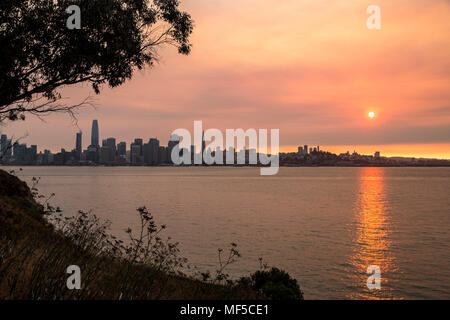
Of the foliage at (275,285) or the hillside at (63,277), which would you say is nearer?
A: the hillside at (63,277)

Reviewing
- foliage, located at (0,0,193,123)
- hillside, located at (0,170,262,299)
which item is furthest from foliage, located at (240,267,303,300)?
foliage, located at (0,0,193,123)

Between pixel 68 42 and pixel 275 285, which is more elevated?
pixel 68 42

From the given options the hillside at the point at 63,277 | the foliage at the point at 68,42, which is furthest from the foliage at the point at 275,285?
the foliage at the point at 68,42

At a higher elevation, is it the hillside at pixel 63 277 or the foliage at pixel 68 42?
the foliage at pixel 68 42

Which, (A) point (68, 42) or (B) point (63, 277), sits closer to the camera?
(B) point (63, 277)

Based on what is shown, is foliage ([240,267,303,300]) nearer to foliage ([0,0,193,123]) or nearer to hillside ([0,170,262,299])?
hillside ([0,170,262,299])

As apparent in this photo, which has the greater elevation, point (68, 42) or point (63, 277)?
point (68, 42)

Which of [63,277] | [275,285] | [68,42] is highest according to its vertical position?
[68,42]

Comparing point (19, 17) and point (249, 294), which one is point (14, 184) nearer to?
point (19, 17)

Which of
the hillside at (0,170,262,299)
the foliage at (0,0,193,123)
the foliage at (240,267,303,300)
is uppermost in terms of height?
the foliage at (0,0,193,123)

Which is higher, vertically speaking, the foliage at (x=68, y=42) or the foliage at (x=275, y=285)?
the foliage at (x=68, y=42)

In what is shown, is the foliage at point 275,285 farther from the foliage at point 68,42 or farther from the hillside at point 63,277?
the foliage at point 68,42

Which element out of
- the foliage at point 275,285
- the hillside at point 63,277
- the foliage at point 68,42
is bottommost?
the foliage at point 275,285

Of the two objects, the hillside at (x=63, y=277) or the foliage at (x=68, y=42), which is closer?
the hillside at (x=63, y=277)
